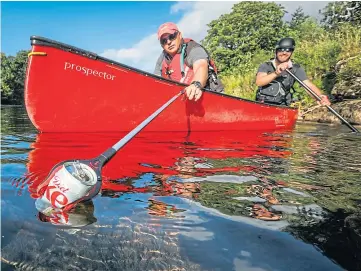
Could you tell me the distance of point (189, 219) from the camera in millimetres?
1559

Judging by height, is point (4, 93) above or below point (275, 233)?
above

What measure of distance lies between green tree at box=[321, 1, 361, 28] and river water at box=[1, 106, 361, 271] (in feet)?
52.2

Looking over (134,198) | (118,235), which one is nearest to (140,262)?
(118,235)

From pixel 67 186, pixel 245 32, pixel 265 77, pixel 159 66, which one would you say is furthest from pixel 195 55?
pixel 245 32

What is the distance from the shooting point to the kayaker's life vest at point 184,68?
5.22 meters

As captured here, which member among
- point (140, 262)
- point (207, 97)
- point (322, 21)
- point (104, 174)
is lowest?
point (140, 262)

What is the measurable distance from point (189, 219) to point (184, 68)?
13.4ft

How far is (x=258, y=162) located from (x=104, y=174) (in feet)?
4.70

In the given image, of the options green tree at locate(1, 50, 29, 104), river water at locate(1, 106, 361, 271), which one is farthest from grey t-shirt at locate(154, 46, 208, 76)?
green tree at locate(1, 50, 29, 104)

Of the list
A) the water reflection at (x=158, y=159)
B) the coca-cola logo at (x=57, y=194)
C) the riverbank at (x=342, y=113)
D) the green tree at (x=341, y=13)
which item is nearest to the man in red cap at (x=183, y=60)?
the water reflection at (x=158, y=159)

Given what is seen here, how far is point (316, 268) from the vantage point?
1182mm

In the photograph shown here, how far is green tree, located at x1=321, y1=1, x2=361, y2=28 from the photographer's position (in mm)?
16891

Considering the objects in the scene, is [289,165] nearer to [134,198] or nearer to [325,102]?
[134,198]

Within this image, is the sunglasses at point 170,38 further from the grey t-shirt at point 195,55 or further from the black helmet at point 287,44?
the black helmet at point 287,44
